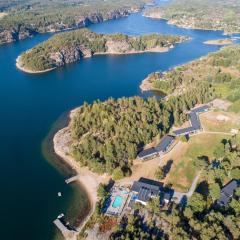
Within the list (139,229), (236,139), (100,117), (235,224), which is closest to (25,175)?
(100,117)

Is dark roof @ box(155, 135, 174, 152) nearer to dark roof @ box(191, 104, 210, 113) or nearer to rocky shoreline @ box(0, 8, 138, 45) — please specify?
dark roof @ box(191, 104, 210, 113)

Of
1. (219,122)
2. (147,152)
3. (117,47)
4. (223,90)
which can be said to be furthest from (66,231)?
(117,47)

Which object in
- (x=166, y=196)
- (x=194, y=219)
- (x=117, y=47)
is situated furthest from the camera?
(x=117, y=47)

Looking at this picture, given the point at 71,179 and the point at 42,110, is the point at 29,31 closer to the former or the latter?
the point at 42,110

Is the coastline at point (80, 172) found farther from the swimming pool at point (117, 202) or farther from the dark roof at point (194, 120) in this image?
the dark roof at point (194, 120)

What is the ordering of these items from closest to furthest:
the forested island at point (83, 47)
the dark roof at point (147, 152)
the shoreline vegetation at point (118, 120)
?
the shoreline vegetation at point (118, 120)
the dark roof at point (147, 152)
the forested island at point (83, 47)

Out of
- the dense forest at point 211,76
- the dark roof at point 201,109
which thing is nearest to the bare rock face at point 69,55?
the dense forest at point 211,76

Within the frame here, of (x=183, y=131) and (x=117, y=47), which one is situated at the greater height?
(x=183, y=131)

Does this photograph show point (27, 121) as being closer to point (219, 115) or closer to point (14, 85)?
point (14, 85)
